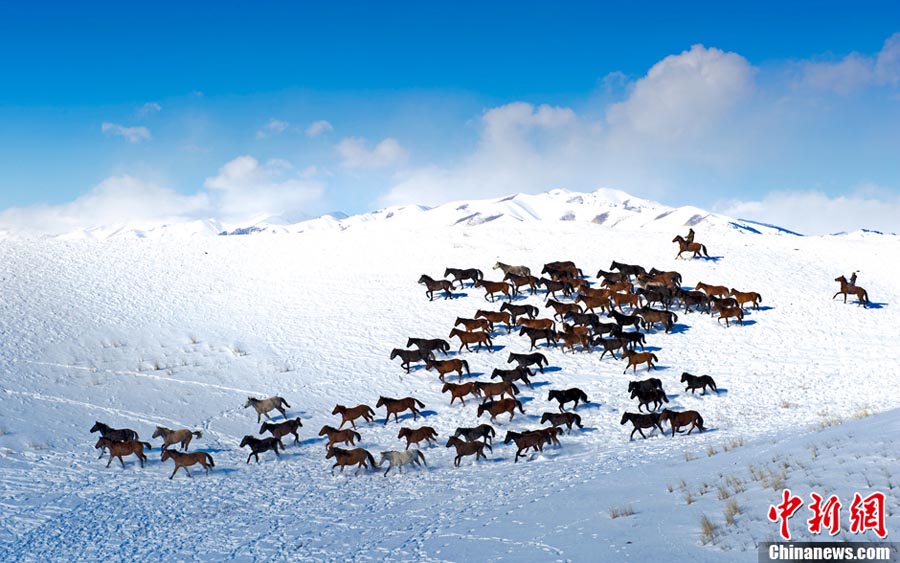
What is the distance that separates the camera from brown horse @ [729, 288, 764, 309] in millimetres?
29500

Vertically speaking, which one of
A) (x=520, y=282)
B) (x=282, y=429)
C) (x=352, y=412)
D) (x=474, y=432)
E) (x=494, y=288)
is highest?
(x=520, y=282)

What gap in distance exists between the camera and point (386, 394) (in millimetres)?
21250

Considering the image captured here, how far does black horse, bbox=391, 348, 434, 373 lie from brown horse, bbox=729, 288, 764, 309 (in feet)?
54.7

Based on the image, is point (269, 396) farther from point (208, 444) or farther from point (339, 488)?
point (339, 488)

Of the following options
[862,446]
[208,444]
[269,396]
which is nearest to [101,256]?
[269,396]

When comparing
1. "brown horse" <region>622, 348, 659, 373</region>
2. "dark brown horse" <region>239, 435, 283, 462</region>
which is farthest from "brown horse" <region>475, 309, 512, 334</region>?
"dark brown horse" <region>239, 435, 283, 462</region>

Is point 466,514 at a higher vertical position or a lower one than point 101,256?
lower

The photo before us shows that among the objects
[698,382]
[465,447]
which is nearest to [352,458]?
[465,447]

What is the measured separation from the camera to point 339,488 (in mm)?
14008

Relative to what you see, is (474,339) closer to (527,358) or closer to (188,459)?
(527,358)

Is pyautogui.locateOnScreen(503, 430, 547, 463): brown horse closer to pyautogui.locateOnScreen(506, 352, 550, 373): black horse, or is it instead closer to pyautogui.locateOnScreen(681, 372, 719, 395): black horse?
pyautogui.locateOnScreen(506, 352, 550, 373): black horse

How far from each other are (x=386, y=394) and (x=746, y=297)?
19.6m

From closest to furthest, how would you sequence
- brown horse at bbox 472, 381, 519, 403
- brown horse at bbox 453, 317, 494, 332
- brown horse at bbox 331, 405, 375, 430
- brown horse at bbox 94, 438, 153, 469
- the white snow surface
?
1. the white snow surface
2. brown horse at bbox 94, 438, 153, 469
3. brown horse at bbox 331, 405, 375, 430
4. brown horse at bbox 472, 381, 519, 403
5. brown horse at bbox 453, 317, 494, 332

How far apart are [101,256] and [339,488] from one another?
1284 inches
